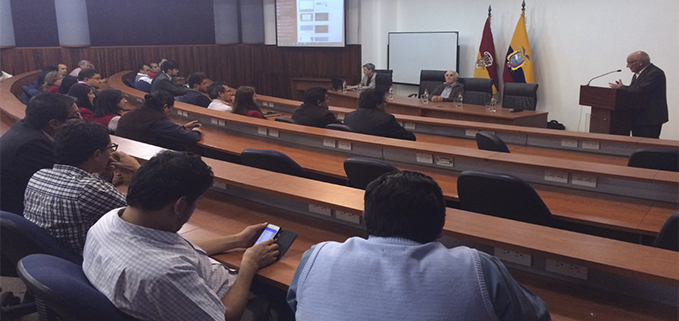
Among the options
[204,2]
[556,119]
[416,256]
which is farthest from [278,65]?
[416,256]

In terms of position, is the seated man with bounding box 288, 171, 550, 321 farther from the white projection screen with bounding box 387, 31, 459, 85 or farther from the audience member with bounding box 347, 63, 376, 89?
the white projection screen with bounding box 387, 31, 459, 85

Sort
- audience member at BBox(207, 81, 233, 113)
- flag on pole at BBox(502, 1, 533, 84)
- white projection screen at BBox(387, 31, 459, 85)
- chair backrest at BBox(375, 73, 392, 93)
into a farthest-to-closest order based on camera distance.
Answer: white projection screen at BBox(387, 31, 459, 85)
chair backrest at BBox(375, 73, 392, 93)
flag on pole at BBox(502, 1, 533, 84)
audience member at BBox(207, 81, 233, 113)

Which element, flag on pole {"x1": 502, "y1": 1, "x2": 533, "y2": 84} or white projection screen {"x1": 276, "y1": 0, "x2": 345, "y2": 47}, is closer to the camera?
flag on pole {"x1": 502, "y1": 1, "x2": 533, "y2": 84}

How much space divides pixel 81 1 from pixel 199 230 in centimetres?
935

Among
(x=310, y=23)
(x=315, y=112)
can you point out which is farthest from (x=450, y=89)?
(x=310, y=23)

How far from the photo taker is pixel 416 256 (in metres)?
1.19

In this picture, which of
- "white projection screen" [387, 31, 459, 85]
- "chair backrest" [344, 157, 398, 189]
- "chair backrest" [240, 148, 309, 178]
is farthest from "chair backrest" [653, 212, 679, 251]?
"white projection screen" [387, 31, 459, 85]

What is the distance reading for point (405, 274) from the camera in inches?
46.1

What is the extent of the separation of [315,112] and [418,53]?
4930 millimetres

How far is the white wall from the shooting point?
22.5 feet

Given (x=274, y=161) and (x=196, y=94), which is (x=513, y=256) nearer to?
(x=274, y=161)

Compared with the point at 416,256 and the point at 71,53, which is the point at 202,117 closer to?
the point at 416,256

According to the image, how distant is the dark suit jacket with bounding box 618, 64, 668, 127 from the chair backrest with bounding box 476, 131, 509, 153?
250cm

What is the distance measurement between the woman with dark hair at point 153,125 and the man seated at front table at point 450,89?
4.26 meters
